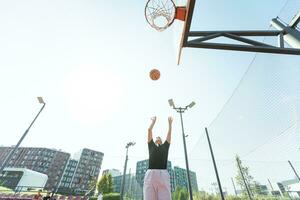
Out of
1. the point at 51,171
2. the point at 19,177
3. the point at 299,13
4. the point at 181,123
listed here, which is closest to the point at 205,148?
the point at 181,123

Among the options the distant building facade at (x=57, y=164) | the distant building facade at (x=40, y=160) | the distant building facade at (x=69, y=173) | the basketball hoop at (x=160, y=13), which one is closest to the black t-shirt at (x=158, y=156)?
the basketball hoop at (x=160, y=13)

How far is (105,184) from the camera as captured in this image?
34875 mm

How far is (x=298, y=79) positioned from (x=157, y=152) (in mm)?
7237

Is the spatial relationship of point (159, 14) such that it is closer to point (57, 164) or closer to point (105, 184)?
point (105, 184)

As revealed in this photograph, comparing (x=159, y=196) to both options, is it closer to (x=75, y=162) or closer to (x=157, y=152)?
(x=157, y=152)

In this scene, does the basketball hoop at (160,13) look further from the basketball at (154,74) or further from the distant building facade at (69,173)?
the distant building facade at (69,173)

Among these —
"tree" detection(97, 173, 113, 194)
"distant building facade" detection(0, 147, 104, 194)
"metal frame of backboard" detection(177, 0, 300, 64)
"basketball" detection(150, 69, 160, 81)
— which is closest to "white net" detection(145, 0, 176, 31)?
"metal frame of backboard" detection(177, 0, 300, 64)

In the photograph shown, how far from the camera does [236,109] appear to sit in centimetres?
1094

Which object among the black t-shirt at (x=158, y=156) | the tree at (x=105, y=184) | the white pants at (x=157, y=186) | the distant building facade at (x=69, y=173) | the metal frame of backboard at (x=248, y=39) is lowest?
the white pants at (x=157, y=186)

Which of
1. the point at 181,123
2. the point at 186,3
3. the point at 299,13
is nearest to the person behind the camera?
the point at 186,3

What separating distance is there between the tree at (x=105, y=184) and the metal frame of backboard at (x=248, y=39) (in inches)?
1436

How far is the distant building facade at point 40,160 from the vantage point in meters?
93.4

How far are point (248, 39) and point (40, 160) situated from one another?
116 meters

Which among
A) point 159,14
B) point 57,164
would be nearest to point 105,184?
point 159,14
